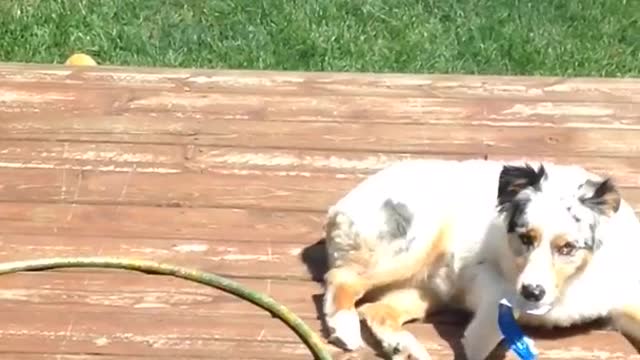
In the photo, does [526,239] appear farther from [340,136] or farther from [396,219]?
[340,136]

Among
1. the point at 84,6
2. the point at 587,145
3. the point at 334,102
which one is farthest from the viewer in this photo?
the point at 84,6

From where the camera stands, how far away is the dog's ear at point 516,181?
3238mm

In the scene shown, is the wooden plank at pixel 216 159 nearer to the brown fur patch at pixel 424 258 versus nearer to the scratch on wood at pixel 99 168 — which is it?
the scratch on wood at pixel 99 168

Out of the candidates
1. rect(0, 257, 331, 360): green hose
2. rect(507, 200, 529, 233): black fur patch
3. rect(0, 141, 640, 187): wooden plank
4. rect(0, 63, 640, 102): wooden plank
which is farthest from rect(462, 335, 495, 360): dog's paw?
rect(0, 63, 640, 102): wooden plank

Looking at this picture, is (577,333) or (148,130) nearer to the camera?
(577,333)

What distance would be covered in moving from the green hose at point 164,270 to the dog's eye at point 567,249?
698mm

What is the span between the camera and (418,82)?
16.2 ft

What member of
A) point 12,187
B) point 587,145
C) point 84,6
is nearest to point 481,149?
point 587,145

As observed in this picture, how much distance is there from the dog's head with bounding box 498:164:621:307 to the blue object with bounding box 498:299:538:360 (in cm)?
12

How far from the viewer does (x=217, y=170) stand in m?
4.30

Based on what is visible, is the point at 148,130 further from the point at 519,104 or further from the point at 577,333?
the point at 577,333

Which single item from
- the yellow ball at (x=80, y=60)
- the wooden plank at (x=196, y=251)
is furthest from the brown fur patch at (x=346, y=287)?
the yellow ball at (x=80, y=60)

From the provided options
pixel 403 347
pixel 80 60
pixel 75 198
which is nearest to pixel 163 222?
pixel 75 198

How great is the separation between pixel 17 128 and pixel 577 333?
6.79 feet
